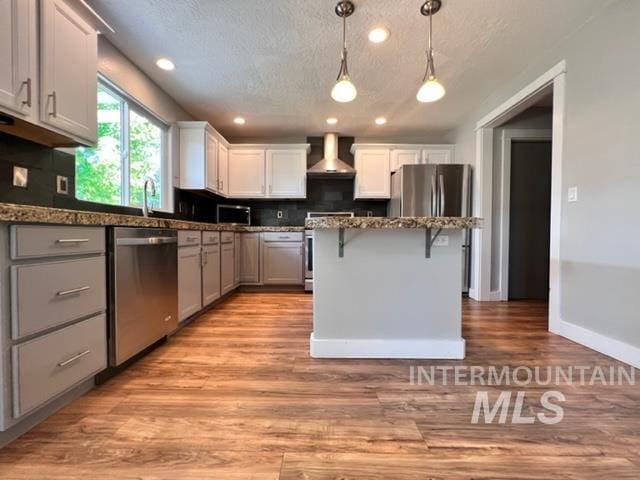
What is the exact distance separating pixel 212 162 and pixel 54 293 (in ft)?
9.32

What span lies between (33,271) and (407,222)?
1782 mm

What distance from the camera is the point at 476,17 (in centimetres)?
210

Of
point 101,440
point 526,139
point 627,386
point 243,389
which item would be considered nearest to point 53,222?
point 101,440

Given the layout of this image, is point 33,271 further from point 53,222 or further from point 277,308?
point 277,308

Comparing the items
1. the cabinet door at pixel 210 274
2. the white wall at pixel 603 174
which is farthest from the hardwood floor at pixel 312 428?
the cabinet door at pixel 210 274

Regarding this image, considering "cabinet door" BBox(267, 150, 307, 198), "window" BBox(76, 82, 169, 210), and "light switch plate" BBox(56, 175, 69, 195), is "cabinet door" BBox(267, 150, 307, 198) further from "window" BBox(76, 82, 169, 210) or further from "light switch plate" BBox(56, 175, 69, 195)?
"light switch plate" BBox(56, 175, 69, 195)

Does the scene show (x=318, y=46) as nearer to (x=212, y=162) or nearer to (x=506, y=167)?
(x=212, y=162)

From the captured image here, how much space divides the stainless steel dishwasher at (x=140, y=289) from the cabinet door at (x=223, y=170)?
202 centimetres

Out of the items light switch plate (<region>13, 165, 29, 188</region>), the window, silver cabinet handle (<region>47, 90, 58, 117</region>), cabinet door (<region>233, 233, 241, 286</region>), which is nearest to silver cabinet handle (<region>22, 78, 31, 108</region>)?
silver cabinet handle (<region>47, 90, 58, 117</region>)

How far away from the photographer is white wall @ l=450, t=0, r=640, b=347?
6.20 ft

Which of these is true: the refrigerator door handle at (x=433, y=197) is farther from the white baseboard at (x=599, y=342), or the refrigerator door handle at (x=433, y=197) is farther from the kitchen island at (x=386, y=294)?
the kitchen island at (x=386, y=294)

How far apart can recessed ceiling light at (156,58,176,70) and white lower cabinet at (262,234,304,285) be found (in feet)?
7.43

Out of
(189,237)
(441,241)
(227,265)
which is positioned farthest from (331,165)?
(441,241)

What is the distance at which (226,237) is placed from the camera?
3.66 metres
